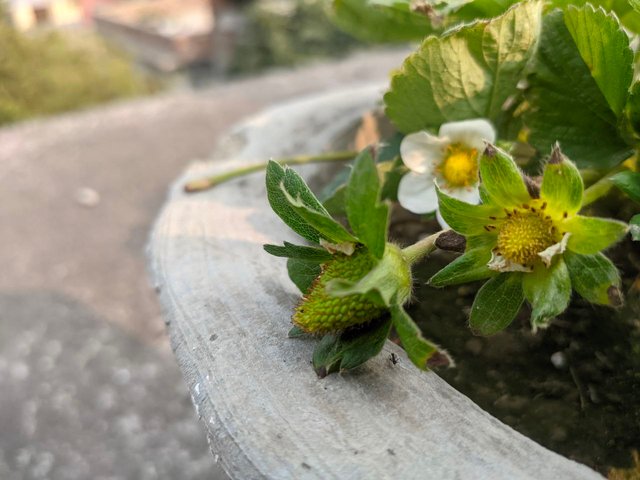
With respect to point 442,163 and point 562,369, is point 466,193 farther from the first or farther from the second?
point 562,369

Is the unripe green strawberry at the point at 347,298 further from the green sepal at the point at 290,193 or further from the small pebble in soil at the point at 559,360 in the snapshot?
the small pebble in soil at the point at 559,360

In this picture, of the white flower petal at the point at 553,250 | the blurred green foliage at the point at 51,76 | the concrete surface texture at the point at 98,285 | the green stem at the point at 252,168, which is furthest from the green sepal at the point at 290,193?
the blurred green foliage at the point at 51,76

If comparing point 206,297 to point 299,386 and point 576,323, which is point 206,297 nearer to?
point 299,386

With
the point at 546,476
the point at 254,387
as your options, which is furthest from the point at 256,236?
the point at 546,476

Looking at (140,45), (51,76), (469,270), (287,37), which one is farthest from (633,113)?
(140,45)

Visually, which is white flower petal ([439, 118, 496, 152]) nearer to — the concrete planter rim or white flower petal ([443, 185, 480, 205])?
white flower petal ([443, 185, 480, 205])

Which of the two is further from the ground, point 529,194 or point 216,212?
point 529,194

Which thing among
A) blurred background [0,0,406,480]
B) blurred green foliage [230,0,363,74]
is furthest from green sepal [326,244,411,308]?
blurred green foliage [230,0,363,74]
